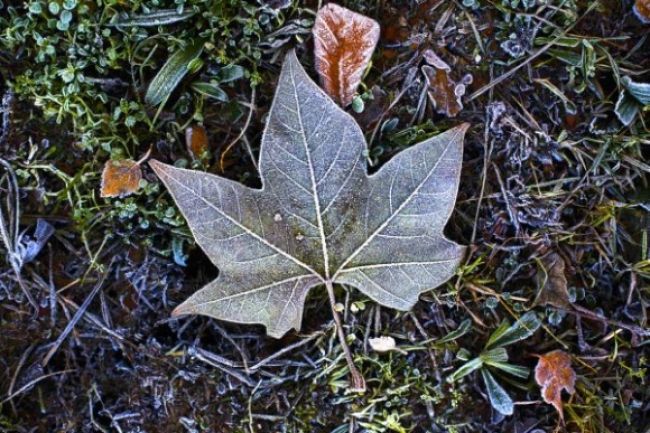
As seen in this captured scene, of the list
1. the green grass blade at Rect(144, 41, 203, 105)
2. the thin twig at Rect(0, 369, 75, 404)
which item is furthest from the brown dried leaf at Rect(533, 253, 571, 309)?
the thin twig at Rect(0, 369, 75, 404)

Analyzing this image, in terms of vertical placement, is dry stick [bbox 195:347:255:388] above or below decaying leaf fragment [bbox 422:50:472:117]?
below

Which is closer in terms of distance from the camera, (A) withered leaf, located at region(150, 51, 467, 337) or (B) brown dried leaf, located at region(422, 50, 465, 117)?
(A) withered leaf, located at region(150, 51, 467, 337)

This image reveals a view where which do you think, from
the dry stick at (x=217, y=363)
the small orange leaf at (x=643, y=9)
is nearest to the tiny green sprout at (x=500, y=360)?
the dry stick at (x=217, y=363)

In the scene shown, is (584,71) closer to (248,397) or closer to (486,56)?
(486,56)

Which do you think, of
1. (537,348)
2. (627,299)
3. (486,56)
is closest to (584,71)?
(486,56)

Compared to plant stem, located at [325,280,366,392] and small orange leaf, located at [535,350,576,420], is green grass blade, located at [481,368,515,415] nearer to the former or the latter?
small orange leaf, located at [535,350,576,420]

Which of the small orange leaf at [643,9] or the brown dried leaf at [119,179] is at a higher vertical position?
the small orange leaf at [643,9]

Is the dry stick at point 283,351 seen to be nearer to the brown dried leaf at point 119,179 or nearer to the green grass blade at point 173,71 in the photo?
the brown dried leaf at point 119,179
